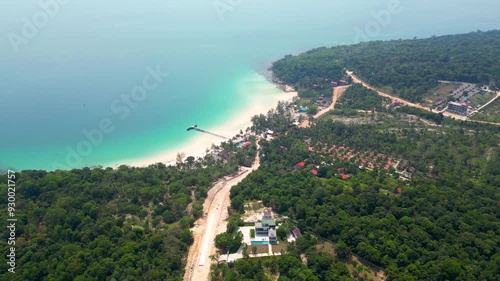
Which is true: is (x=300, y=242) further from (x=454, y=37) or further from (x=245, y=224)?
(x=454, y=37)

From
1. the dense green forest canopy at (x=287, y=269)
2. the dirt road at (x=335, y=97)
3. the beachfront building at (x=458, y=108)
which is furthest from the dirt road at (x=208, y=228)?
the beachfront building at (x=458, y=108)

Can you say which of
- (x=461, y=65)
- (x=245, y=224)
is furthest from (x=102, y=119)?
(x=461, y=65)

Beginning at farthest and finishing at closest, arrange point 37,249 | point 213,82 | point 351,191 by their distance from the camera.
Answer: point 213,82
point 351,191
point 37,249

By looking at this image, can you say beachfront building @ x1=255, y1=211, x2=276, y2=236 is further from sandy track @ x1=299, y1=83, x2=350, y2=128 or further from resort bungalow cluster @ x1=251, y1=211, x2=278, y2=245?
sandy track @ x1=299, y1=83, x2=350, y2=128

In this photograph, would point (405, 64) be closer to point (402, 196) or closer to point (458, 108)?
point (458, 108)

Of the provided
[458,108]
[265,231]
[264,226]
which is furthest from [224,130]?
[458,108]

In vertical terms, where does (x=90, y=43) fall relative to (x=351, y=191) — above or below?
above
